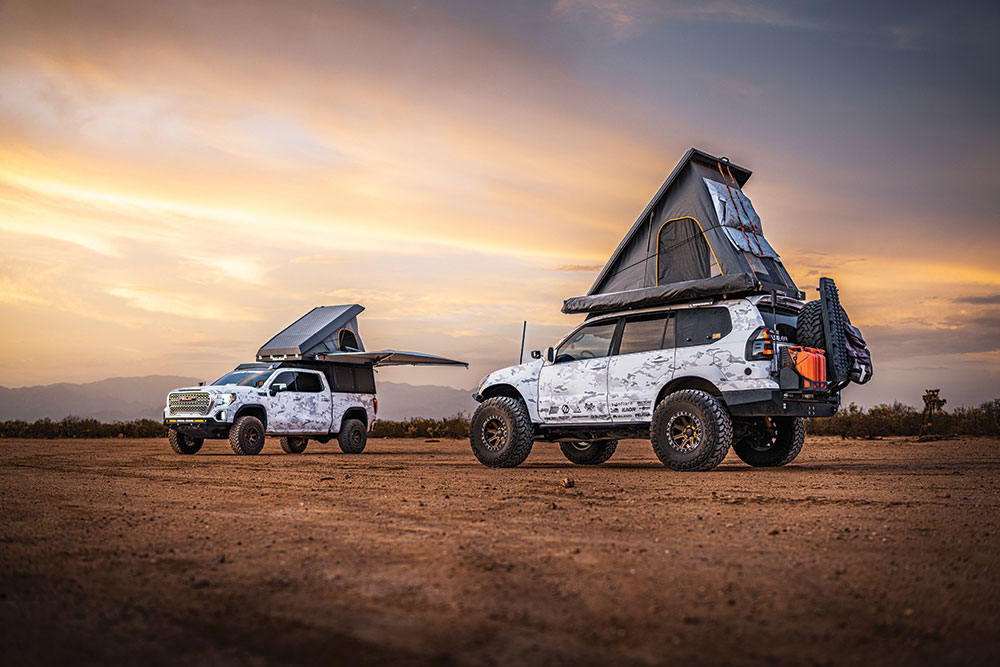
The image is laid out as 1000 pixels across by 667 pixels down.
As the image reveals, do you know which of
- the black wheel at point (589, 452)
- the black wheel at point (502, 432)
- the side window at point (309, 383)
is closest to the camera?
the black wheel at point (502, 432)

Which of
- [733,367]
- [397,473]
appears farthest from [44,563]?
[733,367]

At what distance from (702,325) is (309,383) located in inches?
416

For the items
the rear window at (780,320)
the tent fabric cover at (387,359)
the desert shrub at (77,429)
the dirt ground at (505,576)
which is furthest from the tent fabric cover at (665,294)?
the desert shrub at (77,429)

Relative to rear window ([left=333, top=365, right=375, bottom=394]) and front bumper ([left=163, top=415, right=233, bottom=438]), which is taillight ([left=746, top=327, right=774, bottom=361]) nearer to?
front bumper ([left=163, top=415, right=233, bottom=438])

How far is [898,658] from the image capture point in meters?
3.00

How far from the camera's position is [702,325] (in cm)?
1077

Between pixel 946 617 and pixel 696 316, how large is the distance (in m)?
7.50

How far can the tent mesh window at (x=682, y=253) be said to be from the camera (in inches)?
500

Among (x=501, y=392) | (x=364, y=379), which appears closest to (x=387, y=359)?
(x=364, y=379)

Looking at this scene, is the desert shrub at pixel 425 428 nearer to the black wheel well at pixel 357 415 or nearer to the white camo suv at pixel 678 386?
the black wheel well at pixel 357 415

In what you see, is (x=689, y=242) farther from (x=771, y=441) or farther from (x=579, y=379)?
(x=771, y=441)

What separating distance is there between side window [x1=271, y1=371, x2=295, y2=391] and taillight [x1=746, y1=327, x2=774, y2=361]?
1103cm

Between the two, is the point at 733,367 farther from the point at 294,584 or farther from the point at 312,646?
the point at 312,646

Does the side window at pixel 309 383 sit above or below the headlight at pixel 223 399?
above
